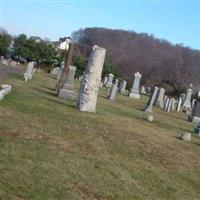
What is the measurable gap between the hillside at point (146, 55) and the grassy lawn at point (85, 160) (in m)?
75.8

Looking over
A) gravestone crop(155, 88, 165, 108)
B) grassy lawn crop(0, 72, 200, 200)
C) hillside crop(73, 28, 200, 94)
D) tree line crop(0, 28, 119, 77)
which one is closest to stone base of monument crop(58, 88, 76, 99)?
grassy lawn crop(0, 72, 200, 200)

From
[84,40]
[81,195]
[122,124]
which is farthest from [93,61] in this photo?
[84,40]

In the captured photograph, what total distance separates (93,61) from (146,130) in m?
3.16

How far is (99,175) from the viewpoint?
8.57 metres

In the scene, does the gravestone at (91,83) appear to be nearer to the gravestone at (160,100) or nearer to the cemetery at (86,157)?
the cemetery at (86,157)

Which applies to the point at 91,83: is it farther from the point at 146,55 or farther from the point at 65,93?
the point at 146,55

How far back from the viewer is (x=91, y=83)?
17750mm

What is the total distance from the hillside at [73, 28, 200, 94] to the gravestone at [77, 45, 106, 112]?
71641mm

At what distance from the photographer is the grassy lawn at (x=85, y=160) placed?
24.6ft

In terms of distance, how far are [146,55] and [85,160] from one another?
344ft

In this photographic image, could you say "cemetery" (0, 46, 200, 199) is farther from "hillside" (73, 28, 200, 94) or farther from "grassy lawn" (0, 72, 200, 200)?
"hillside" (73, 28, 200, 94)

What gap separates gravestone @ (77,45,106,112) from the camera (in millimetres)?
17625

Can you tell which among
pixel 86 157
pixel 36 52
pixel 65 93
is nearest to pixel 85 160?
pixel 86 157

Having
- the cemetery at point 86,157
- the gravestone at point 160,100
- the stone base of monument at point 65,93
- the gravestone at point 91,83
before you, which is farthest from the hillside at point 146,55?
the cemetery at point 86,157
